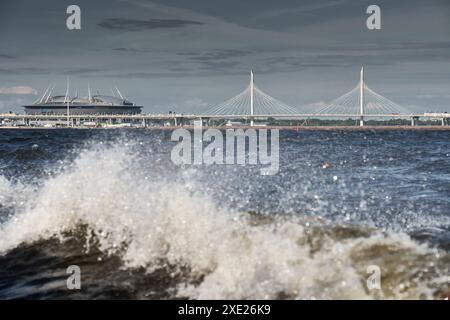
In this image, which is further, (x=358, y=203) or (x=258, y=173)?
(x=258, y=173)

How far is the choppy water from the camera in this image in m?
7.38

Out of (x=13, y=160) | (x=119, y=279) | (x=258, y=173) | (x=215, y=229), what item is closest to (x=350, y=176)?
(x=258, y=173)

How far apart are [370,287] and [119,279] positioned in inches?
132

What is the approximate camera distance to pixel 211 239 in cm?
888

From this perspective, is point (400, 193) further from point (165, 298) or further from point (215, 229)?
point (165, 298)

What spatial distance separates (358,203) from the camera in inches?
536

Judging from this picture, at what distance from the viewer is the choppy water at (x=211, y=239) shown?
7.38m

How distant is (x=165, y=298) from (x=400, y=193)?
32.6ft

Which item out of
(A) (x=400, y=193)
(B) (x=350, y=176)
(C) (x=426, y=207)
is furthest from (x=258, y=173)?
(C) (x=426, y=207)

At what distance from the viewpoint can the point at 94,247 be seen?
9859mm

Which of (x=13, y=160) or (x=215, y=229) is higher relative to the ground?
(x=13, y=160)

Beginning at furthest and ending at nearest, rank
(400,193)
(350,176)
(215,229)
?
(350,176) < (400,193) < (215,229)
